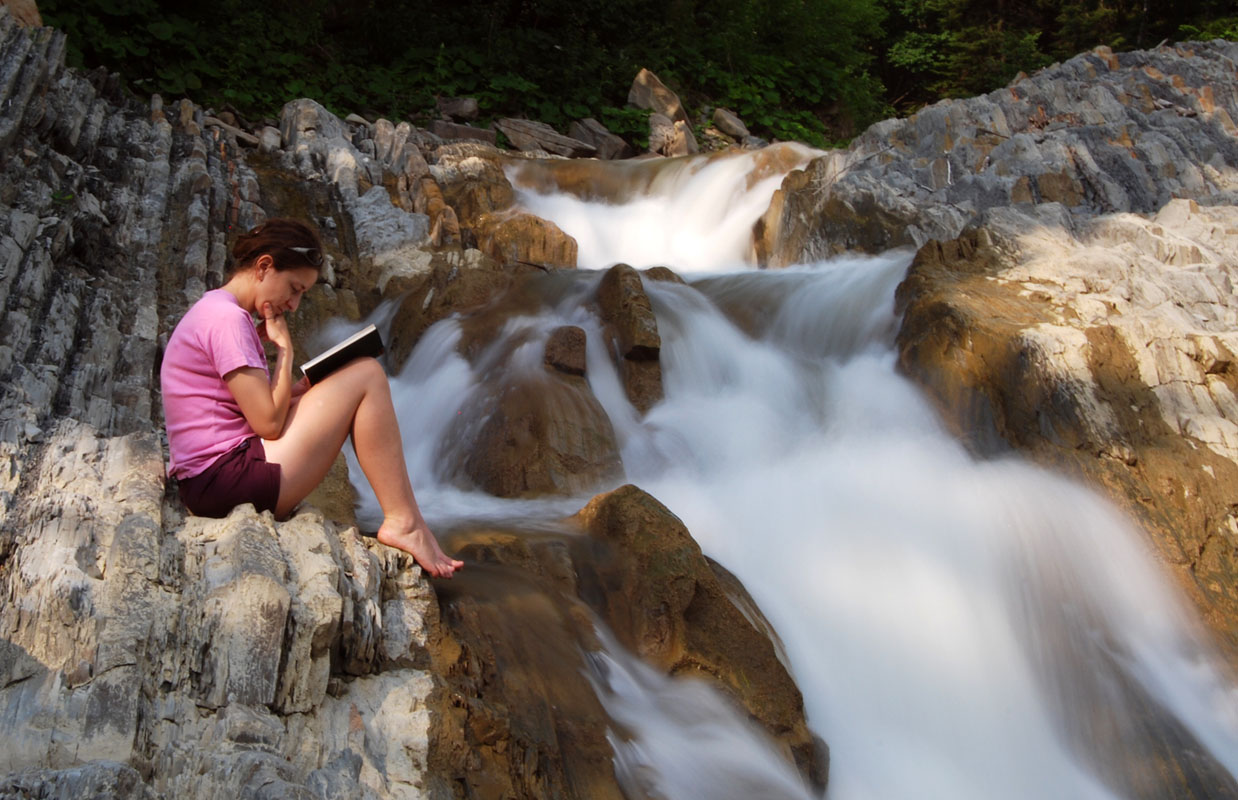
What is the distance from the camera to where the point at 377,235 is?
8664mm

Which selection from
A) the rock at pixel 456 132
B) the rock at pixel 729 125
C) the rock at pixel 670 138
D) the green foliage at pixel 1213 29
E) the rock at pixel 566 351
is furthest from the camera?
the green foliage at pixel 1213 29

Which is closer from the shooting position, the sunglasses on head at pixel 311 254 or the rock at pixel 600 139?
the sunglasses on head at pixel 311 254

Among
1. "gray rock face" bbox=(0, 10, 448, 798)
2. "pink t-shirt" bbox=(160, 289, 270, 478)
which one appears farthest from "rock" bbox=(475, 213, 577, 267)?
"pink t-shirt" bbox=(160, 289, 270, 478)

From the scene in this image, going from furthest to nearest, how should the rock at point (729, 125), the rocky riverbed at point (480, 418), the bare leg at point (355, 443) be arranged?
the rock at point (729, 125) < the bare leg at point (355, 443) < the rocky riverbed at point (480, 418)

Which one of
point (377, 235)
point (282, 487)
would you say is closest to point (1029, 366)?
point (282, 487)

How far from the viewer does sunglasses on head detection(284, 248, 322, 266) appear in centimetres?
334

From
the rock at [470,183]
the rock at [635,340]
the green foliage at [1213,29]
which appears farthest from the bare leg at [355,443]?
the green foliage at [1213,29]

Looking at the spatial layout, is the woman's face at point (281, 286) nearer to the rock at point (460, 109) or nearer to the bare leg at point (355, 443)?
the bare leg at point (355, 443)

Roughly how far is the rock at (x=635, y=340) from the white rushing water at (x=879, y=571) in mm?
120

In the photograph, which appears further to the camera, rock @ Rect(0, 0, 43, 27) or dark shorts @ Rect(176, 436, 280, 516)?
rock @ Rect(0, 0, 43, 27)

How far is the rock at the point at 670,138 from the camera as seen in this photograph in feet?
47.2

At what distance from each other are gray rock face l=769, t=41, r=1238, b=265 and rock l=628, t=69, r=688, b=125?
441cm

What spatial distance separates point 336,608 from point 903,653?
2912 mm

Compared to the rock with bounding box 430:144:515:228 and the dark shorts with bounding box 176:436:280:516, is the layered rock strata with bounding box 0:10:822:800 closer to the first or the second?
the dark shorts with bounding box 176:436:280:516
